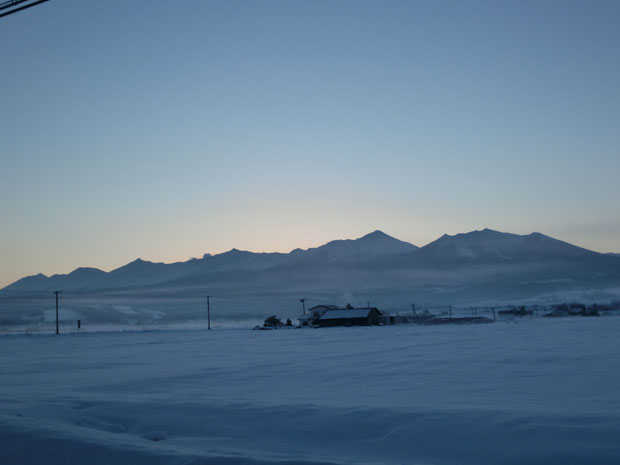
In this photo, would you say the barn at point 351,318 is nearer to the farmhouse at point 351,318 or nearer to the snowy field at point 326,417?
the farmhouse at point 351,318

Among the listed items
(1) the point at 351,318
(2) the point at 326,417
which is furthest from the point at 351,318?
(2) the point at 326,417

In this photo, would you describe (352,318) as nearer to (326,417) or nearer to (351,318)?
(351,318)

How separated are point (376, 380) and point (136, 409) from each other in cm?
496

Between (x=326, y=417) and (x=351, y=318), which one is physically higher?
(x=326, y=417)

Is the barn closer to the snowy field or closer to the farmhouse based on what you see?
the farmhouse

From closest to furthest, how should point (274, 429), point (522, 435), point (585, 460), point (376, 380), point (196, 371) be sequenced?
1. point (585, 460)
2. point (522, 435)
3. point (274, 429)
4. point (376, 380)
5. point (196, 371)

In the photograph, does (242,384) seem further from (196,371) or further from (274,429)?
(274,429)

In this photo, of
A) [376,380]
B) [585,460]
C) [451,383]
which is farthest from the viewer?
[376,380]

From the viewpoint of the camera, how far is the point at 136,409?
788 centimetres

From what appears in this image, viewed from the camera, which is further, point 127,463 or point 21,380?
point 21,380

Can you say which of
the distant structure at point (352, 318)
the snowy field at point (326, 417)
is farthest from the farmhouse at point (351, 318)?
the snowy field at point (326, 417)

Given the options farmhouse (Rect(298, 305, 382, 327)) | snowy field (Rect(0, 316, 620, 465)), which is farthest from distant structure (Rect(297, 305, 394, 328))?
snowy field (Rect(0, 316, 620, 465))

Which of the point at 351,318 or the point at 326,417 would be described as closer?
the point at 326,417

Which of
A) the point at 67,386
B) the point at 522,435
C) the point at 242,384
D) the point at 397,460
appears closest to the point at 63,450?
the point at 397,460
